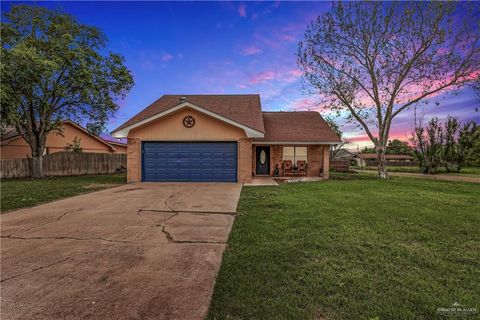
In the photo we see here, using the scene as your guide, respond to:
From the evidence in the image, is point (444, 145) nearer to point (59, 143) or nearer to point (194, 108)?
point (194, 108)

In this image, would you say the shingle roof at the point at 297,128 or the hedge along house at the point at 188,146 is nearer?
the hedge along house at the point at 188,146

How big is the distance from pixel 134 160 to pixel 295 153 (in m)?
10.2

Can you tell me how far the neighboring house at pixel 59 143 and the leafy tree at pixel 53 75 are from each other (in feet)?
10.7

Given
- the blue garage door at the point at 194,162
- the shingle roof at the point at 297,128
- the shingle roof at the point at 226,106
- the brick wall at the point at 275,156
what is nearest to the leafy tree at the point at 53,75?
the shingle roof at the point at 226,106

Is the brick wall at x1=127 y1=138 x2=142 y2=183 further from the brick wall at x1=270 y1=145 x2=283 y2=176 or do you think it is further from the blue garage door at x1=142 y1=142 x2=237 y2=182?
the brick wall at x1=270 y1=145 x2=283 y2=176

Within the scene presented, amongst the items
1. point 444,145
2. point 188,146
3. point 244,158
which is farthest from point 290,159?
point 444,145

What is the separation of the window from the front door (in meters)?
1.17

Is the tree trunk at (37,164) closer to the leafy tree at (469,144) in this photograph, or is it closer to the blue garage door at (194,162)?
the blue garage door at (194,162)

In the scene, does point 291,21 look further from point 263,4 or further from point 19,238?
point 19,238

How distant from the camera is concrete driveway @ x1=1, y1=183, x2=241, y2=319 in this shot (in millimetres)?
2455

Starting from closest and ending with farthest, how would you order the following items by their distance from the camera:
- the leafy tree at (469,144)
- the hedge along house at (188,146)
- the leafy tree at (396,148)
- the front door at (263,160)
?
the hedge along house at (188,146)
the front door at (263,160)
the leafy tree at (469,144)
the leafy tree at (396,148)

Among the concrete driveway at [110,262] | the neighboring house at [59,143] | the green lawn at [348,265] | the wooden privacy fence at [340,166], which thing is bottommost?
the concrete driveway at [110,262]

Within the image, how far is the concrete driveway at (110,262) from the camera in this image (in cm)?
246

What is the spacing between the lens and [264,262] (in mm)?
3393
